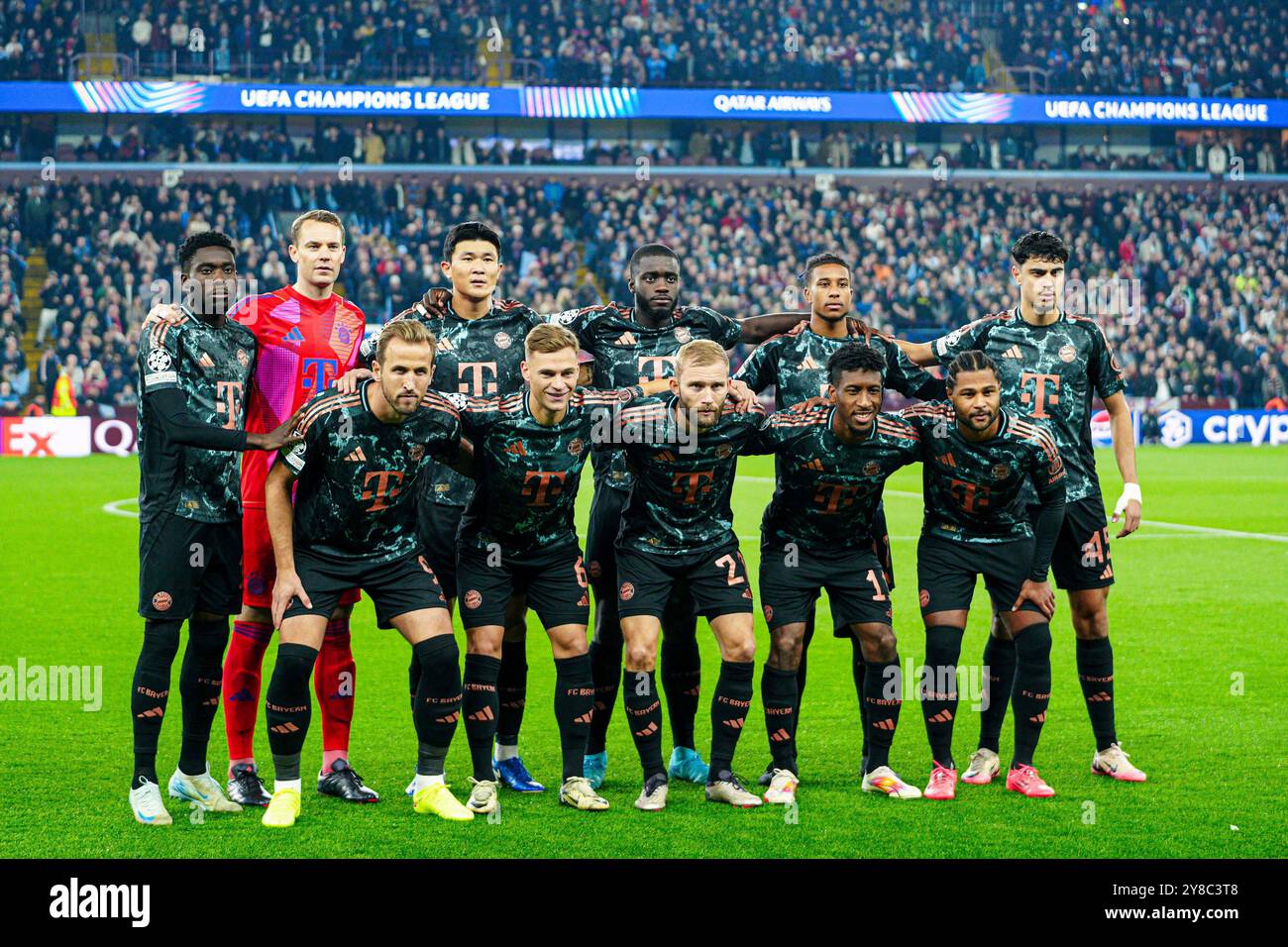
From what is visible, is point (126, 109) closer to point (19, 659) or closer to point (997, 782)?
point (19, 659)

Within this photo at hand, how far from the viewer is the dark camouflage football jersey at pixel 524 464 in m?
6.00

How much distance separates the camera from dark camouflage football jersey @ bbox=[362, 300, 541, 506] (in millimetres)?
6551

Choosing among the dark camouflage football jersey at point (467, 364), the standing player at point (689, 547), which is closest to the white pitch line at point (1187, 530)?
the dark camouflage football jersey at point (467, 364)

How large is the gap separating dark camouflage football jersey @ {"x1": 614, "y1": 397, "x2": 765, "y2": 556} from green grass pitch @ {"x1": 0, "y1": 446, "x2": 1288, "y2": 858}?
110 cm

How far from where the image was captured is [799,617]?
6.22 m

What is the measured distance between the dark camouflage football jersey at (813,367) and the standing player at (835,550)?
328mm

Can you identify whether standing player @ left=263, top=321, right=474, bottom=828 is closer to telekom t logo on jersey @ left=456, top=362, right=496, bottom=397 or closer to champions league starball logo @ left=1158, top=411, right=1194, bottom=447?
telekom t logo on jersey @ left=456, top=362, right=496, bottom=397

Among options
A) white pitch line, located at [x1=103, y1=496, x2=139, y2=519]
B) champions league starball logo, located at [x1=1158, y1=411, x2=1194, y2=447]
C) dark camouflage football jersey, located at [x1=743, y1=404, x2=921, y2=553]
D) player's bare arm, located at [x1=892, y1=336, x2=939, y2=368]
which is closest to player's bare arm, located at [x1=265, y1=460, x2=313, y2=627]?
dark camouflage football jersey, located at [x1=743, y1=404, x2=921, y2=553]

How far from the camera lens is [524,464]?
599 cm

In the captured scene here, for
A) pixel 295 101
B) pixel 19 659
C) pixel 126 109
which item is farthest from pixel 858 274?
pixel 19 659

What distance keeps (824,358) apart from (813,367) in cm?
6

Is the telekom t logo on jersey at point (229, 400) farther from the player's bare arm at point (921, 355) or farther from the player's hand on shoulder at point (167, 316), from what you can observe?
the player's bare arm at point (921, 355)

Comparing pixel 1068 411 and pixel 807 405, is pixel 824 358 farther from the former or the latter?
pixel 1068 411

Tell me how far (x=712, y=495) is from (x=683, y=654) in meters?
0.85
